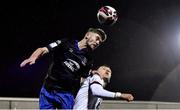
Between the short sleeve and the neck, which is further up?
the neck

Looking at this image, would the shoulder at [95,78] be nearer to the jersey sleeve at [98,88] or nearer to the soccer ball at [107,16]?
the jersey sleeve at [98,88]

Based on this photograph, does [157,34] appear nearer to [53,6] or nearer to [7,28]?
[53,6]

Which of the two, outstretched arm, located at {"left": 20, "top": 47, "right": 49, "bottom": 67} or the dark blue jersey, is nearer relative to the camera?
outstretched arm, located at {"left": 20, "top": 47, "right": 49, "bottom": 67}

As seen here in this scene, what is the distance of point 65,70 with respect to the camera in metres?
4.80

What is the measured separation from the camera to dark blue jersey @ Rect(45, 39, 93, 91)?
4.81 m

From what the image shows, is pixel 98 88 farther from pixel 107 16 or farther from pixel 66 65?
pixel 107 16

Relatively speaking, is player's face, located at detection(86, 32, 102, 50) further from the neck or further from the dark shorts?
the dark shorts

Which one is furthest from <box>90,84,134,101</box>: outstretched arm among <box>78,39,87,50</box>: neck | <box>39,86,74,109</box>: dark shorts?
<box>78,39,87,50</box>: neck

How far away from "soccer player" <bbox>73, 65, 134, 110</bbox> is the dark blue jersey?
0.21 meters

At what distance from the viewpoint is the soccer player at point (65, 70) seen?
A: 480cm

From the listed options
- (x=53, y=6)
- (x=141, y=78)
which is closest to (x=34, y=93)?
(x=53, y=6)

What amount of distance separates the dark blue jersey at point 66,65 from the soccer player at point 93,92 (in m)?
0.21

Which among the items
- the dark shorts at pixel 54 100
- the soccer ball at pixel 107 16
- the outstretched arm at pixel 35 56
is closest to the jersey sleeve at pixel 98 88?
the dark shorts at pixel 54 100

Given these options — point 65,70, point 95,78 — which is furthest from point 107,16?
point 65,70
